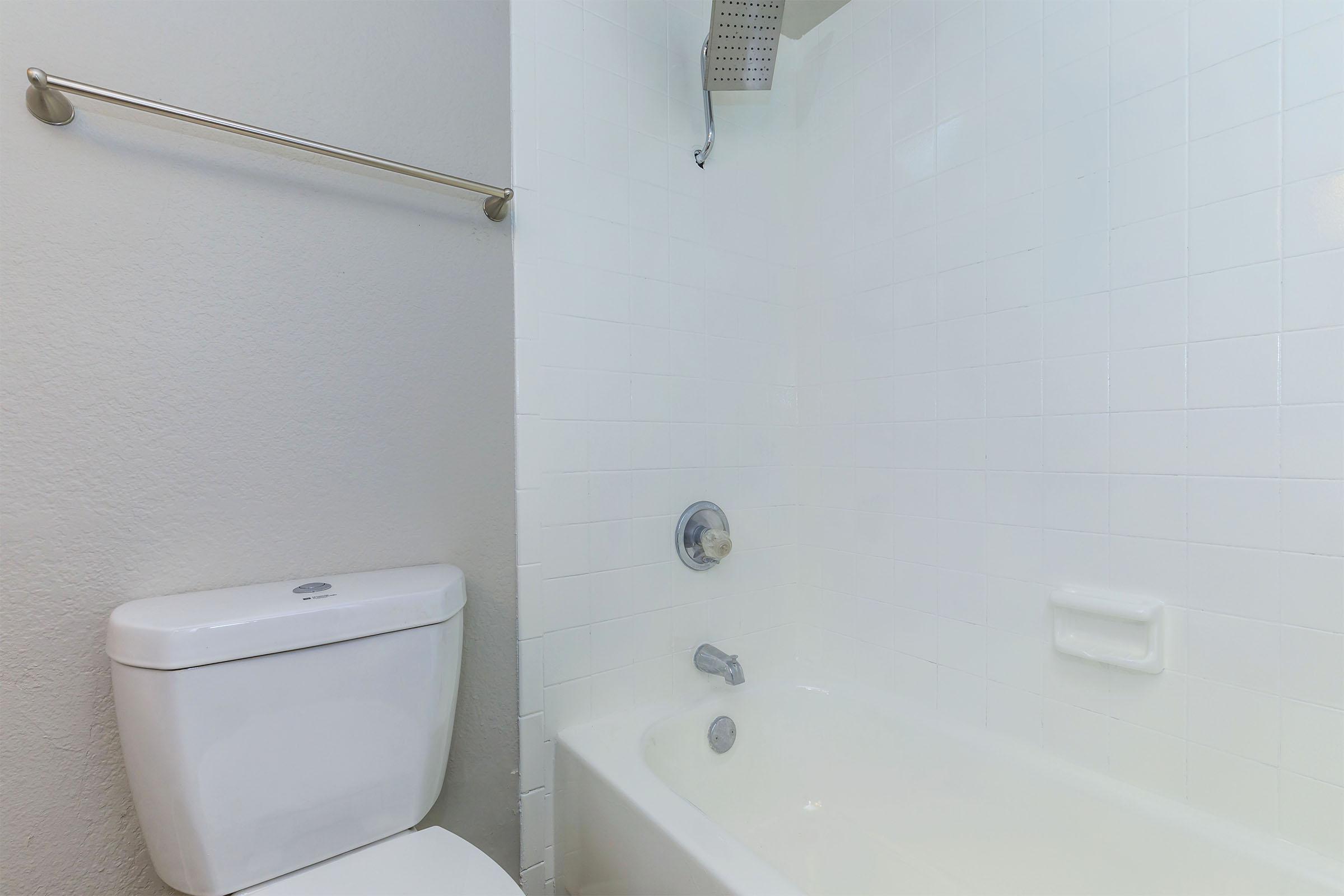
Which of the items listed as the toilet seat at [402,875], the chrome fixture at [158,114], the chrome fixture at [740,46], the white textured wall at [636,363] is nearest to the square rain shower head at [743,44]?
the chrome fixture at [740,46]

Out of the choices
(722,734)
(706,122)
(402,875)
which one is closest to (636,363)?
(706,122)

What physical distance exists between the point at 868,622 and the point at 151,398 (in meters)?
1.51

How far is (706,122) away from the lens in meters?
1.62

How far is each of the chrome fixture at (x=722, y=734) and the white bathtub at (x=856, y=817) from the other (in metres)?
0.02

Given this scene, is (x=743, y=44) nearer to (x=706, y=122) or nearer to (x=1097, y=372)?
(x=706, y=122)

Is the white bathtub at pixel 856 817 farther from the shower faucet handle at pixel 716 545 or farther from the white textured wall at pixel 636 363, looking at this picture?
the shower faucet handle at pixel 716 545

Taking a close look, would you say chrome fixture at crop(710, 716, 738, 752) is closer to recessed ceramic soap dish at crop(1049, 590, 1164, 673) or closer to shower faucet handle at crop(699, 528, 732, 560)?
shower faucet handle at crop(699, 528, 732, 560)

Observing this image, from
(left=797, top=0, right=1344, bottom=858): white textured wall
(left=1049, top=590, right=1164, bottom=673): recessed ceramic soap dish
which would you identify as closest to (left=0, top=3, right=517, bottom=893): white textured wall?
(left=797, top=0, right=1344, bottom=858): white textured wall

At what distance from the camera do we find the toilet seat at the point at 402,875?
93 centimetres

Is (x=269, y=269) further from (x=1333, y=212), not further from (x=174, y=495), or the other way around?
(x=1333, y=212)

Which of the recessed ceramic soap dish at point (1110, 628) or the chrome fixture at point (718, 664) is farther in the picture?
the chrome fixture at point (718, 664)

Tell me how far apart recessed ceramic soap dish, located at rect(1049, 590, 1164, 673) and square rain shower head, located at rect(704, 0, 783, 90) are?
124 cm

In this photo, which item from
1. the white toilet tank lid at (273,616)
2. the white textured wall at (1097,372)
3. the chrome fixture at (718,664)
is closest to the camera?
the white toilet tank lid at (273,616)

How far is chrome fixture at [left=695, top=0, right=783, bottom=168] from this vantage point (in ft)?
4.40
